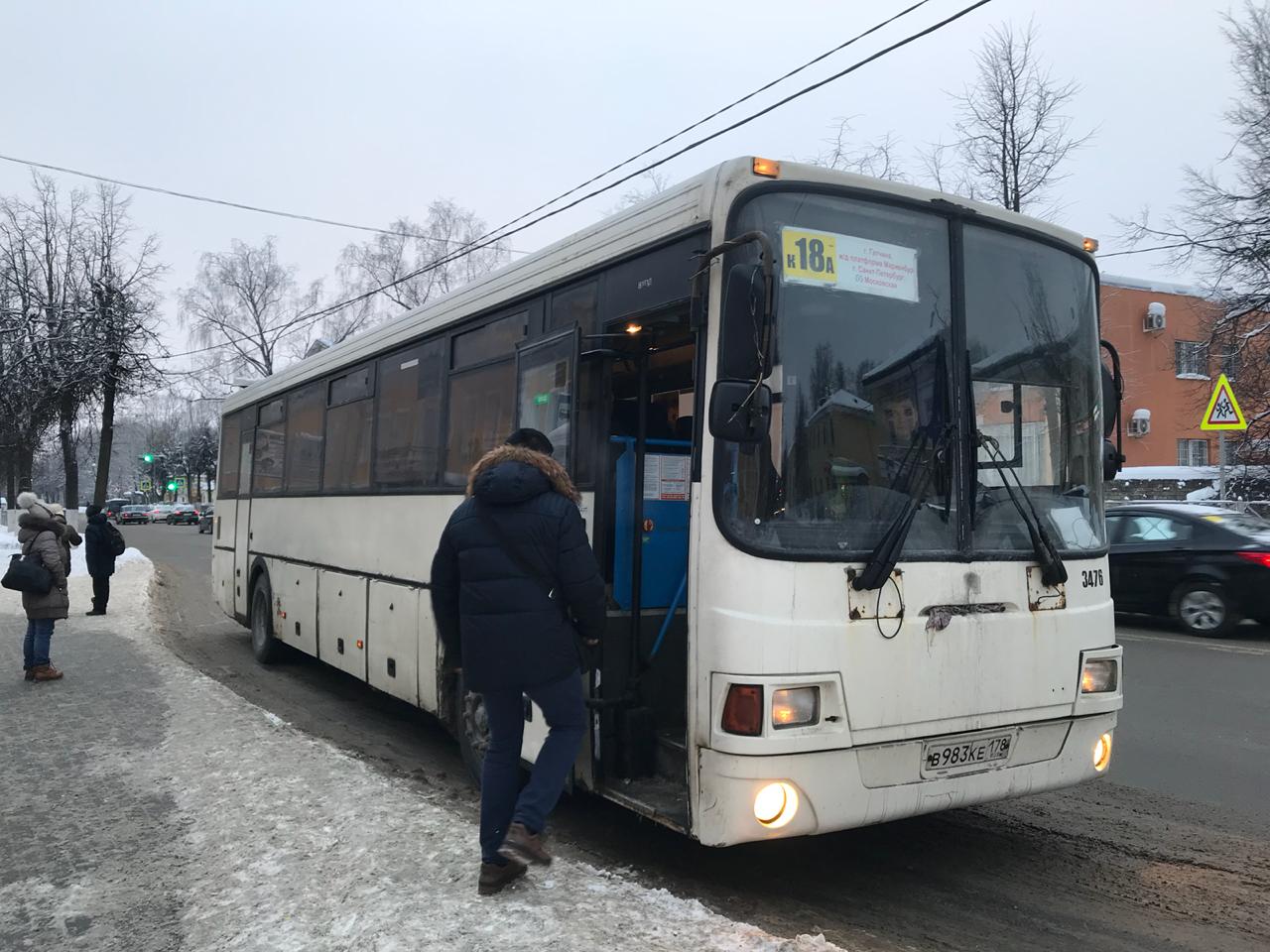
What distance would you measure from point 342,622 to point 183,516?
6818 cm

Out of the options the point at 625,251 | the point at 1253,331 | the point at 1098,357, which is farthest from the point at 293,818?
the point at 1253,331

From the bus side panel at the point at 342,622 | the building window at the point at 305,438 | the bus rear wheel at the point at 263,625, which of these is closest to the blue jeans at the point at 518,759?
the bus side panel at the point at 342,622

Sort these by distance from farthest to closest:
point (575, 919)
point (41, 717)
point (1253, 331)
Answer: point (1253, 331)
point (41, 717)
point (575, 919)

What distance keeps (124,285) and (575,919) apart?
3736cm

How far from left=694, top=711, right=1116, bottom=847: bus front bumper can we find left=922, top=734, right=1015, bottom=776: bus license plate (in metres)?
0.02

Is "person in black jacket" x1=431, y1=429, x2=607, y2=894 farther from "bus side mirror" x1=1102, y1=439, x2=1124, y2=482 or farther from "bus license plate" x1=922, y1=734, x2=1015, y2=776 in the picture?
"bus side mirror" x1=1102, y1=439, x2=1124, y2=482

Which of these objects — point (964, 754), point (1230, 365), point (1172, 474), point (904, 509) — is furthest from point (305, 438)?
point (1172, 474)

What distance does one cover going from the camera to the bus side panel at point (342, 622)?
307 inches

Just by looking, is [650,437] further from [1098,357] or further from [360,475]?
[360,475]

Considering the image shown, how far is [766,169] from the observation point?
13.9 ft

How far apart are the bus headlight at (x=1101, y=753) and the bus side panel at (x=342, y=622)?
5092 mm

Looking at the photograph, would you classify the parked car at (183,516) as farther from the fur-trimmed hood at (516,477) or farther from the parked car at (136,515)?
the fur-trimmed hood at (516,477)

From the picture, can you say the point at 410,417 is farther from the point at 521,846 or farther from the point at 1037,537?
the point at 1037,537

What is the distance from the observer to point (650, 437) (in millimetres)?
5430
